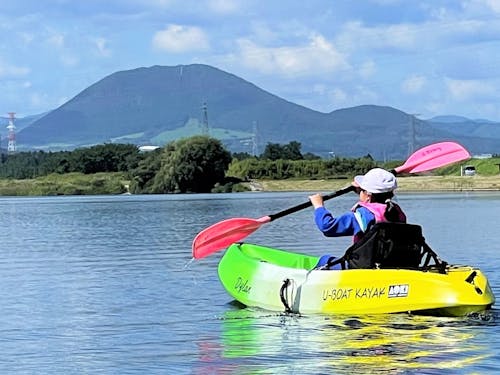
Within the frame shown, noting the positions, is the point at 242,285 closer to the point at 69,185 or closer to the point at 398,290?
the point at 398,290

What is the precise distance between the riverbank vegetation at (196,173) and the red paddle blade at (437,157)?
79768mm

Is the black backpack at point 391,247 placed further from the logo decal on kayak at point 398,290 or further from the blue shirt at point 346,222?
the logo decal on kayak at point 398,290

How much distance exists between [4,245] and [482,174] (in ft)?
243

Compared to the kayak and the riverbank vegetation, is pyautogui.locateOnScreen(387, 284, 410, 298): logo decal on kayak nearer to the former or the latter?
the kayak

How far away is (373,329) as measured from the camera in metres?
13.6

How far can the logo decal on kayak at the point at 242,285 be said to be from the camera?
16484 millimetres

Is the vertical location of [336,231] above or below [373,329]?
above

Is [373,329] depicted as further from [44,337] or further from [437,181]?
[437,181]

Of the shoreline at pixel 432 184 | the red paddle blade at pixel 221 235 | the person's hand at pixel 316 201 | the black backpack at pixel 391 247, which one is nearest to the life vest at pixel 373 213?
the black backpack at pixel 391 247

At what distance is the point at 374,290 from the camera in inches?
549

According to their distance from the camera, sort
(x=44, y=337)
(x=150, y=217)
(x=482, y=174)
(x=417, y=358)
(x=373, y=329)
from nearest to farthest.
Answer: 1. (x=417, y=358)
2. (x=373, y=329)
3. (x=44, y=337)
4. (x=150, y=217)
5. (x=482, y=174)

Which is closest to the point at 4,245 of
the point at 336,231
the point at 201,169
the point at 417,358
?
the point at 336,231

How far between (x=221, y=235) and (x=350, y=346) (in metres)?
5.31

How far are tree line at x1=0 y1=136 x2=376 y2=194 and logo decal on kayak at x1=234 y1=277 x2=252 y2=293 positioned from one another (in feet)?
283
